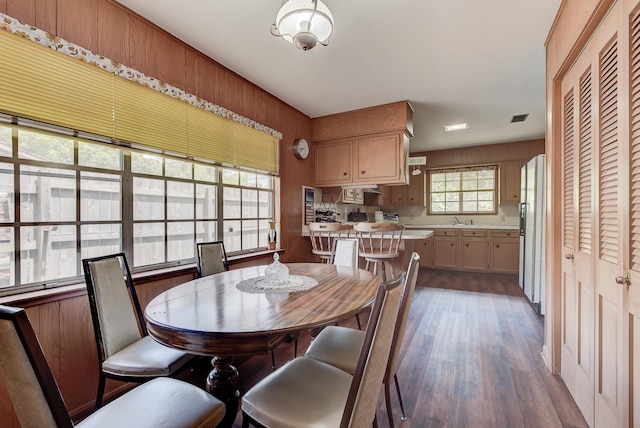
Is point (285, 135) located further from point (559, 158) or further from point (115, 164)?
point (559, 158)

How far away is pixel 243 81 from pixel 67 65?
1483mm

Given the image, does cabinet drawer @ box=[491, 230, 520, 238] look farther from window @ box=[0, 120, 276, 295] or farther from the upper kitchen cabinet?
window @ box=[0, 120, 276, 295]

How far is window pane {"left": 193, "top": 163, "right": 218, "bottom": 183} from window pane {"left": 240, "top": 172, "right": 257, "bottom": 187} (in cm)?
34

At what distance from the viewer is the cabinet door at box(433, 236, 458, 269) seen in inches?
215

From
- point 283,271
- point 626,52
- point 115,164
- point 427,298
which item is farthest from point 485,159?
point 115,164

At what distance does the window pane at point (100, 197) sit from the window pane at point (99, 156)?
6 centimetres

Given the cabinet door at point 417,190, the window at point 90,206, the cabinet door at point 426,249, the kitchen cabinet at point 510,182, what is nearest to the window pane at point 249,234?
the window at point 90,206

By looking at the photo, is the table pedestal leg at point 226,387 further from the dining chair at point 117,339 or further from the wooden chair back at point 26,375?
the wooden chair back at point 26,375

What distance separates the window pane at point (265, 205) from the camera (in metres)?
3.27

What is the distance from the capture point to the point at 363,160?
12.3ft

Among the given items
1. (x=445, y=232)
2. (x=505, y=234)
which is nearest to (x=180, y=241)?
(x=445, y=232)

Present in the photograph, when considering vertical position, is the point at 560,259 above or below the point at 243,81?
below

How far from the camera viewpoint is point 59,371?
1.54 m

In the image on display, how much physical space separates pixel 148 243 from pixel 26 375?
5.25 feet
